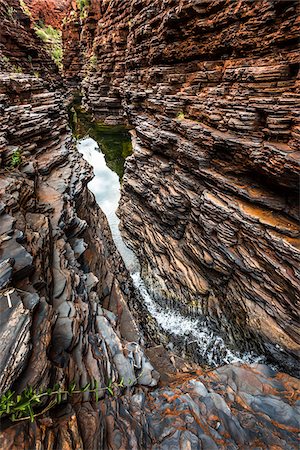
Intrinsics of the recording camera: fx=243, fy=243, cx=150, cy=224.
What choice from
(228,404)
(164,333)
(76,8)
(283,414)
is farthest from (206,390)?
(76,8)

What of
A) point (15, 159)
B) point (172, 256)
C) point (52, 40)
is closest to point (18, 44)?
point (15, 159)

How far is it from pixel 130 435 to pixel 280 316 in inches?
193

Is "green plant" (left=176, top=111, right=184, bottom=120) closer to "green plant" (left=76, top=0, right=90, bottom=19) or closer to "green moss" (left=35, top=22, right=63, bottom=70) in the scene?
"green plant" (left=76, top=0, right=90, bottom=19)

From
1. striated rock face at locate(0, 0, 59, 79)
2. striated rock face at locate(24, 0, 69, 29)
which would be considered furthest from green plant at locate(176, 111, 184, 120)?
striated rock face at locate(24, 0, 69, 29)

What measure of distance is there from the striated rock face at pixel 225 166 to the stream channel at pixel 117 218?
1.73 feet

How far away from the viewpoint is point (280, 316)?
645 centimetres

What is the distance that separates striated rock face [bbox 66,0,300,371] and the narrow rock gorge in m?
0.05

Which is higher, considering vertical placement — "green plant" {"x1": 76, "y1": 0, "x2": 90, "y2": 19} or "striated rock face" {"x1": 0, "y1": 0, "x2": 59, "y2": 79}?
"green plant" {"x1": 76, "y1": 0, "x2": 90, "y2": 19}

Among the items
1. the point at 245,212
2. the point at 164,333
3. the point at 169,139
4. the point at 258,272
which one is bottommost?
the point at 164,333

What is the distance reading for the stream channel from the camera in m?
8.67

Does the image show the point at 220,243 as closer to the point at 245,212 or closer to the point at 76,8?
the point at 245,212

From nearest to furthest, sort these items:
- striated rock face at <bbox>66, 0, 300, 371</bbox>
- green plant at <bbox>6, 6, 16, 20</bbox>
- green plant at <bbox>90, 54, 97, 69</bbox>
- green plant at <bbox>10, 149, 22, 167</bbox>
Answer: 1. striated rock face at <bbox>66, 0, 300, 371</bbox>
2. green plant at <bbox>10, 149, 22, 167</bbox>
3. green plant at <bbox>6, 6, 16, 20</bbox>
4. green plant at <bbox>90, 54, 97, 69</bbox>

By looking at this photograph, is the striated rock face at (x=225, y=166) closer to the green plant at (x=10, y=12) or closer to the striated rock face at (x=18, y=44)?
the striated rock face at (x=18, y=44)

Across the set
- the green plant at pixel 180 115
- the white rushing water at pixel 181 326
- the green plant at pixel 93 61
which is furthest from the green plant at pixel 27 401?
the green plant at pixel 93 61
